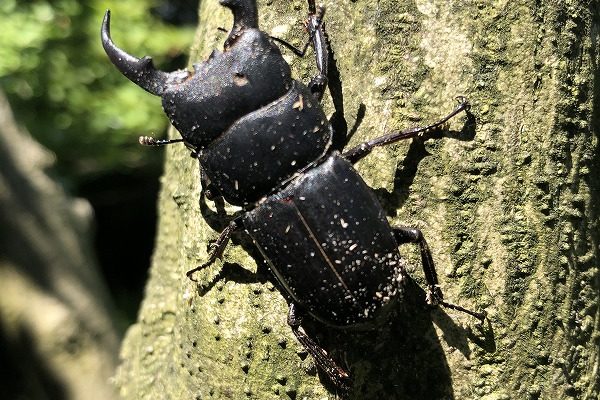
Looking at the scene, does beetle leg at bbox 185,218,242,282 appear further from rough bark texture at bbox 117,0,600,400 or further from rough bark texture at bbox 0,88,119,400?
rough bark texture at bbox 0,88,119,400

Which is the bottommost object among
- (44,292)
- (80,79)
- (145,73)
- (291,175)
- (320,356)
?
(44,292)

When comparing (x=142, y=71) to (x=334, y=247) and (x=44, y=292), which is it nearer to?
(x=334, y=247)

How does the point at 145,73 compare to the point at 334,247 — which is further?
the point at 145,73

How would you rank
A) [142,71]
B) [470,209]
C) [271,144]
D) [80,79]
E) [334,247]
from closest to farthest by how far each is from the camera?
[470,209]
[334,247]
[271,144]
[142,71]
[80,79]

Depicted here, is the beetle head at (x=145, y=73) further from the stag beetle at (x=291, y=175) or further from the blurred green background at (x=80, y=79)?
the blurred green background at (x=80, y=79)

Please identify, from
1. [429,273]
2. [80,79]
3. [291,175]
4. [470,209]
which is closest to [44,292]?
[80,79]

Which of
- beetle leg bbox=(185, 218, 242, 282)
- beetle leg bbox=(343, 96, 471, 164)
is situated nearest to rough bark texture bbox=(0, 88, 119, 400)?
beetle leg bbox=(185, 218, 242, 282)

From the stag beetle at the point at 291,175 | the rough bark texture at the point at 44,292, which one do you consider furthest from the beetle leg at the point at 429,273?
the rough bark texture at the point at 44,292
